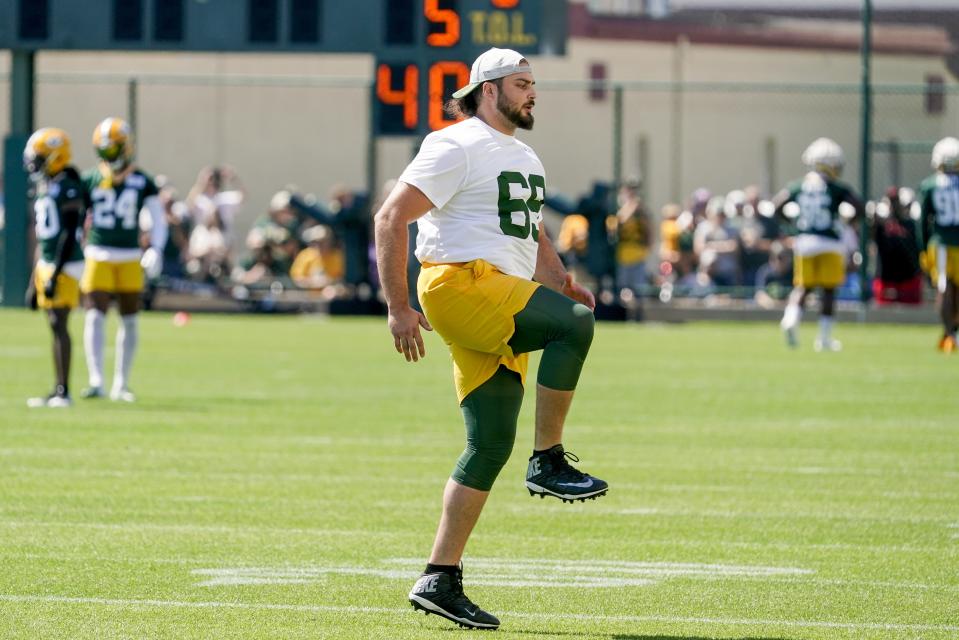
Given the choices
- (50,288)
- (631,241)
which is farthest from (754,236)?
(50,288)

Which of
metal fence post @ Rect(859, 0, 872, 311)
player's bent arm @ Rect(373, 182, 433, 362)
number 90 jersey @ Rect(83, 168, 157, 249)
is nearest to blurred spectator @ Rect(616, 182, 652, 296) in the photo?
metal fence post @ Rect(859, 0, 872, 311)

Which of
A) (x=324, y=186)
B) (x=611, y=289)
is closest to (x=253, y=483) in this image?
(x=611, y=289)

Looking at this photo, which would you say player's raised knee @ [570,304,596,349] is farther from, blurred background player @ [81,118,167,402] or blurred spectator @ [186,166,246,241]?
blurred spectator @ [186,166,246,241]

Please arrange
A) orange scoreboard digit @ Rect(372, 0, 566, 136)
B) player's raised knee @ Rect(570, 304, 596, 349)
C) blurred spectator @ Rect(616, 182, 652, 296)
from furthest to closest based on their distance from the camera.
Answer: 1. blurred spectator @ Rect(616, 182, 652, 296)
2. orange scoreboard digit @ Rect(372, 0, 566, 136)
3. player's raised knee @ Rect(570, 304, 596, 349)

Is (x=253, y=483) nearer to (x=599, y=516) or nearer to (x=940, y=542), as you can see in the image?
(x=599, y=516)

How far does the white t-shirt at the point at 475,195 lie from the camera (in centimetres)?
654

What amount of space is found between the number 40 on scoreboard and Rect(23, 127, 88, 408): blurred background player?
979 cm

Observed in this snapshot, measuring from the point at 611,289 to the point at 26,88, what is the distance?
8.43 metres

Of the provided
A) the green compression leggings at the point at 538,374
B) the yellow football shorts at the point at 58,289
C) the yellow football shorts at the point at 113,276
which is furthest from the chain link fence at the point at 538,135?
the green compression leggings at the point at 538,374

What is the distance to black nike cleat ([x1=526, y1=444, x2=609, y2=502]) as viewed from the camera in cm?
647

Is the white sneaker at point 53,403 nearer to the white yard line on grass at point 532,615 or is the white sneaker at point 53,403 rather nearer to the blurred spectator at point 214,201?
the white yard line on grass at point 532,615

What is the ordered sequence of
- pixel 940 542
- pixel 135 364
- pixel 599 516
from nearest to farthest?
pixel 940 542, pixel 599 516, pixel 135 364

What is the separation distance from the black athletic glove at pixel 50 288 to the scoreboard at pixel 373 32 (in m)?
10.2

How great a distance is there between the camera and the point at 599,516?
932cm
